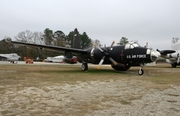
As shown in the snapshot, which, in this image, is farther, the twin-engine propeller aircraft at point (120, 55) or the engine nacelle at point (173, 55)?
the engine nacelle at point (173, 55)

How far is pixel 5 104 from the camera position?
4.84 metres

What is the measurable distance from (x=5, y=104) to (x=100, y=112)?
108 inches

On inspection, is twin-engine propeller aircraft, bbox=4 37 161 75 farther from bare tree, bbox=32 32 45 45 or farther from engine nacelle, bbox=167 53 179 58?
bare tree, bbox=32 32 45 45

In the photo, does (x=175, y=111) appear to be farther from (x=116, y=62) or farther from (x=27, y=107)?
(x=116, y=62)

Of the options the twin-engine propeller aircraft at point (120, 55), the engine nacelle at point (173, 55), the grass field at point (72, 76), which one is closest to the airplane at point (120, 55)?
the twin-engine propeller aircraft at point (120, 55)

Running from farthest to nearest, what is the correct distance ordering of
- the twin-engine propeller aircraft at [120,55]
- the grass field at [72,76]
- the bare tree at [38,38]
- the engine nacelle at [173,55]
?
the bare tree at [38,38] → the engine nacelle at [173,55] → the twin-engine propeller aircraft at [120,55] → the grass field at [72,76]

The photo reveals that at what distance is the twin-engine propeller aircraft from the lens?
14.3 metres

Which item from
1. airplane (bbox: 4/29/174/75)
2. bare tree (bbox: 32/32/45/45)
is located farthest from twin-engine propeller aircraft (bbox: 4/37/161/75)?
bare tree (bbox: 32/32/45/45)

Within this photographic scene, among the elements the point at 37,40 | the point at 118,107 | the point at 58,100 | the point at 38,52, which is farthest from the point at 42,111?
the point at 37,40

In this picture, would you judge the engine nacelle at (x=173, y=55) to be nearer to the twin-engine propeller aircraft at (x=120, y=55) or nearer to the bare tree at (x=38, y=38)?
the twin-engine propeller aircraft at (x=120, y=55)

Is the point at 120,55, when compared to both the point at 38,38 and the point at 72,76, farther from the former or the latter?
the point at 38,38

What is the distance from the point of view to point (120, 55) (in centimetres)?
1616

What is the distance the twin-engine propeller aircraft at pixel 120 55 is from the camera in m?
14.3

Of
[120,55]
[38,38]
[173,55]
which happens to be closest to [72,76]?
[120,55]
